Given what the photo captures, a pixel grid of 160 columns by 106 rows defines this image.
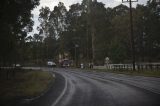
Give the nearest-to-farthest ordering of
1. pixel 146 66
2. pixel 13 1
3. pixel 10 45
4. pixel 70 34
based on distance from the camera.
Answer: pixel 13 1
pixel 10 45
pixel 146 66
pixel 70 34

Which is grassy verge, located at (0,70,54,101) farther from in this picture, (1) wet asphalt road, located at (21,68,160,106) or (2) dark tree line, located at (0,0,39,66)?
(2) dark tree line, located at (0,0,39,66)

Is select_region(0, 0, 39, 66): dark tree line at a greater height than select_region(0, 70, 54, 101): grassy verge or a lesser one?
greater

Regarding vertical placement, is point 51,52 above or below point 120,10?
below

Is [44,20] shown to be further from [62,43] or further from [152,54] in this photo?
[152,54]

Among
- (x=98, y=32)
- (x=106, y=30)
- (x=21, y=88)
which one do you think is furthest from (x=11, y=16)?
(x=106, y=30)

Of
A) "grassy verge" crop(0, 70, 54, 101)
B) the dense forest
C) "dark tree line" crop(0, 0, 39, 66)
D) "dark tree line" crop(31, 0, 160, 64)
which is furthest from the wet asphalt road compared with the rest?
"dark tree line" crop(31, 0, 160, 64)

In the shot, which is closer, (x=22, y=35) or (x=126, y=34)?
(x=22, y=35)

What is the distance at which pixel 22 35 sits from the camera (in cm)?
3794

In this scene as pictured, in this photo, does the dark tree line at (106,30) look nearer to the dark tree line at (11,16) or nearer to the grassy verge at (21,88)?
the grassy verge at (21,88)

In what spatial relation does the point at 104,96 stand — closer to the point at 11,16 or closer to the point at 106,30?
the point at 11,16

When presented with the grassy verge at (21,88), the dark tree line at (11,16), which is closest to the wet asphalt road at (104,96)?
the grassy verge at (21,88)

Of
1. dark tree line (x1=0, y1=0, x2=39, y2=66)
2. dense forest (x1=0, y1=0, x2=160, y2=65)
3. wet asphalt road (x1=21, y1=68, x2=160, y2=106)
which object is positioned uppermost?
dense forest (x1=0, y1=0, x2=160, y2=65)

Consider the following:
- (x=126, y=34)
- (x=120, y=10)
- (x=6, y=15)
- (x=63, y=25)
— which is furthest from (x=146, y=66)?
(x=63, y=25)

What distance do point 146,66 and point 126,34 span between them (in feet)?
159
